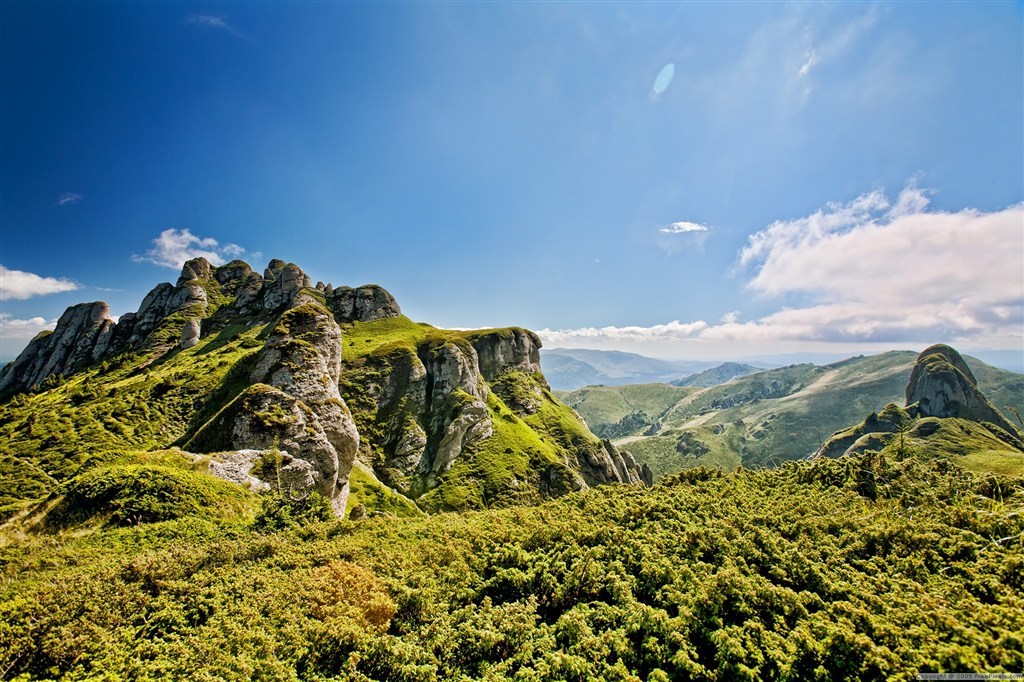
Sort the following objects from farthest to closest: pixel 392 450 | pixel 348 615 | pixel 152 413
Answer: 1. pixel 392 450
2. pixel 152 413
3. pixel 348 615

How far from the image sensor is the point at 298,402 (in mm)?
74812

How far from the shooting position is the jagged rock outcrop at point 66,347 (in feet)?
525

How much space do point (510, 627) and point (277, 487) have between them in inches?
1873

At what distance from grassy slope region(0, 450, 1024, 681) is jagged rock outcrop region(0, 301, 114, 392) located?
598ft

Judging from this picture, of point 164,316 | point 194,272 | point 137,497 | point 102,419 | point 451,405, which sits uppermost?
point 194,272

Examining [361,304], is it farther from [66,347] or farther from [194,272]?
[66,347]

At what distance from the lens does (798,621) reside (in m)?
30.6

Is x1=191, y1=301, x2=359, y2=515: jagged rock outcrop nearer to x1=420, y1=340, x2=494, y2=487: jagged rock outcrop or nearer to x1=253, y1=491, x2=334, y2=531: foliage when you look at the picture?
x1=253, y1=491, x2=334, y2=531: foliage

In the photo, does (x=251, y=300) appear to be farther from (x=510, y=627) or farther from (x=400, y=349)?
(x=510, y=627)

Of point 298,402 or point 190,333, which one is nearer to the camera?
point 298,402

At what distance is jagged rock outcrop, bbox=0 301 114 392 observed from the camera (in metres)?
160

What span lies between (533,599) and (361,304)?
164743mm

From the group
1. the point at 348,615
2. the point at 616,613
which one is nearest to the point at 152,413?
the point at 348,615

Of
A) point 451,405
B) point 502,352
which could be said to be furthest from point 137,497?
point 502,352
